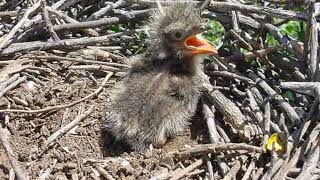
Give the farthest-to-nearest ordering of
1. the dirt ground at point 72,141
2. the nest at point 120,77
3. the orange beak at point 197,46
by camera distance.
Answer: the orange beak at point 197,46, the dirt ground at point 72,141, the nest at point 120,77

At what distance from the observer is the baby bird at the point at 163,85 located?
336 cm

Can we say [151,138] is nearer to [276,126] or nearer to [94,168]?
[94,168]

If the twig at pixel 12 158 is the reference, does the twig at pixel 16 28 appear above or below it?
above

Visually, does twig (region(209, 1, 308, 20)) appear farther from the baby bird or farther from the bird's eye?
the bird's eye

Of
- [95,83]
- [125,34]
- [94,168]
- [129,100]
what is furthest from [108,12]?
[94,168]

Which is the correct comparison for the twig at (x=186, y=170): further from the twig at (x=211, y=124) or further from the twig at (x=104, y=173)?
the twig at (x=104, y=173)

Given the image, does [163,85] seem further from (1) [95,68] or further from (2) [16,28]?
(2) [16,28]

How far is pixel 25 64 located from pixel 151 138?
889 mm

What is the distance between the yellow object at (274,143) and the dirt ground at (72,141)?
42 cm

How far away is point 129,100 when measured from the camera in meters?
3.42

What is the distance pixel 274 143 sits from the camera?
3000 millimetres

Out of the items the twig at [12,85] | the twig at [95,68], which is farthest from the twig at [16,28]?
the twig at [95,68]

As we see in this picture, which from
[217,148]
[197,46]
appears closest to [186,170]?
[217,148]

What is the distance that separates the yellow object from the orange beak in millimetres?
598
